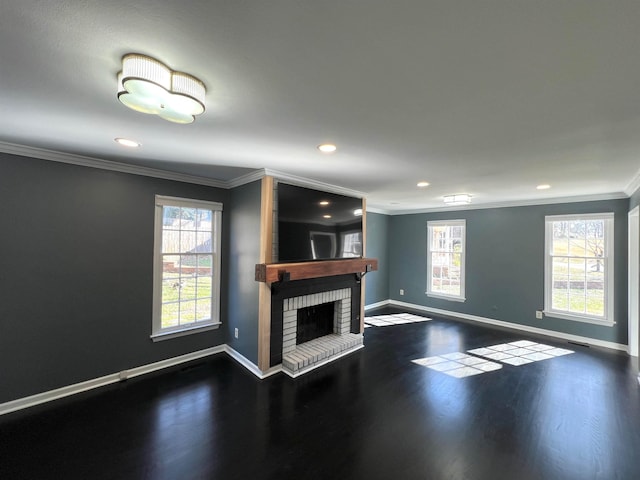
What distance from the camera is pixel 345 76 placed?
52.2 inches

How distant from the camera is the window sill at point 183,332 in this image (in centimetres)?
337

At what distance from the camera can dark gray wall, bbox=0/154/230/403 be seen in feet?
8.28

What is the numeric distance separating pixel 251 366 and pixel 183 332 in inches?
40.3

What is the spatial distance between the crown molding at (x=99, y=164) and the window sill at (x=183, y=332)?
1953mm

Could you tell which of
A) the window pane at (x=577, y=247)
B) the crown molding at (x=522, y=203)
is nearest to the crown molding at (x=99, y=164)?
the crown molding at (x=522, y=203)

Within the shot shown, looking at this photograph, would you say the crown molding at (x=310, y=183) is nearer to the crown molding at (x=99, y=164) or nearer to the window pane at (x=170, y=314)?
the crown molding at (x=99, y=164)

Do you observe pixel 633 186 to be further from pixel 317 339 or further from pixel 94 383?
pixel 94 383

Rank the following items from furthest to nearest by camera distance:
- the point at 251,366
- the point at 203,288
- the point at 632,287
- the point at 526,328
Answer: the point at 526,328
the point at 632,287
the point at 203,288
the point at 251,366

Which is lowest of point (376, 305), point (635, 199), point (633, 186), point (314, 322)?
point (376, 305)

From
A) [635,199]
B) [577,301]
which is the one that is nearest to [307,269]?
[635,199]

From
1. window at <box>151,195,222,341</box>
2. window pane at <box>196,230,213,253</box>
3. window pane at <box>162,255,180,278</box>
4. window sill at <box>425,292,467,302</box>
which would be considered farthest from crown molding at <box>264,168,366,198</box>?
window sill at <box>425,292,467,302</box>

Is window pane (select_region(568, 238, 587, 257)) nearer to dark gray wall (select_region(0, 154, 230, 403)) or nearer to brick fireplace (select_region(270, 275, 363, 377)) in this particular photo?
brick fireplace (select_region(270, 275, 363, 377))

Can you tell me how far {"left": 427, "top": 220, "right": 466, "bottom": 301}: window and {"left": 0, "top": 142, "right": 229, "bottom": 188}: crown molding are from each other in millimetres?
4857

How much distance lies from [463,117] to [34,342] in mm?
4180
